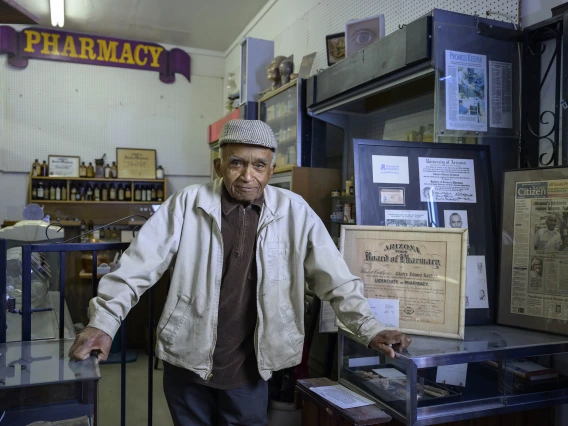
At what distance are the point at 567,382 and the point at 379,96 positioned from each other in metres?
2.06

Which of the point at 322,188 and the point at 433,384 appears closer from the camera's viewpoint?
the point at 433,384

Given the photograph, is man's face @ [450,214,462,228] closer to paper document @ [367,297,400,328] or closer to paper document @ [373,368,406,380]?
paper document @ [367,297,400,328]

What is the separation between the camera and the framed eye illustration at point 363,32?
3139 millimetres

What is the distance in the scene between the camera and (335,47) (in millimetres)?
3803

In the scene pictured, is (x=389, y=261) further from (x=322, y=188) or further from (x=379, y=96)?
(x=322, y=188)

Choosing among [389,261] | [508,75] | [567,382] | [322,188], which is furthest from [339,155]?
[567,382]

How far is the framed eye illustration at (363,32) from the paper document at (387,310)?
192 cm

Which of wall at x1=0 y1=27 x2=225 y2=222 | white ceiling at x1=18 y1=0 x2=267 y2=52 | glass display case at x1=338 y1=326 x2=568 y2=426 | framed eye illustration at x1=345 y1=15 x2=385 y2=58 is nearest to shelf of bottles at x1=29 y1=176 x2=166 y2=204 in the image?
wall at x1=0 y1=27 x2=225 y2=222

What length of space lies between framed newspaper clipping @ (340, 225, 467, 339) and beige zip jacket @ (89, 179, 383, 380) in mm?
247

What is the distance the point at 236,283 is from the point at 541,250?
1.25 metres

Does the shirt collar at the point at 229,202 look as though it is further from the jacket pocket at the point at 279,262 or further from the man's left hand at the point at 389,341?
the man's left hand at the point at 389,341

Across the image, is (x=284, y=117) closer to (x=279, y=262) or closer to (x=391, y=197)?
(x=391, y=197)

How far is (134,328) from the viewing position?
4.71 meters

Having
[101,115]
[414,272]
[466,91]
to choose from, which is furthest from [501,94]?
[101,115]
